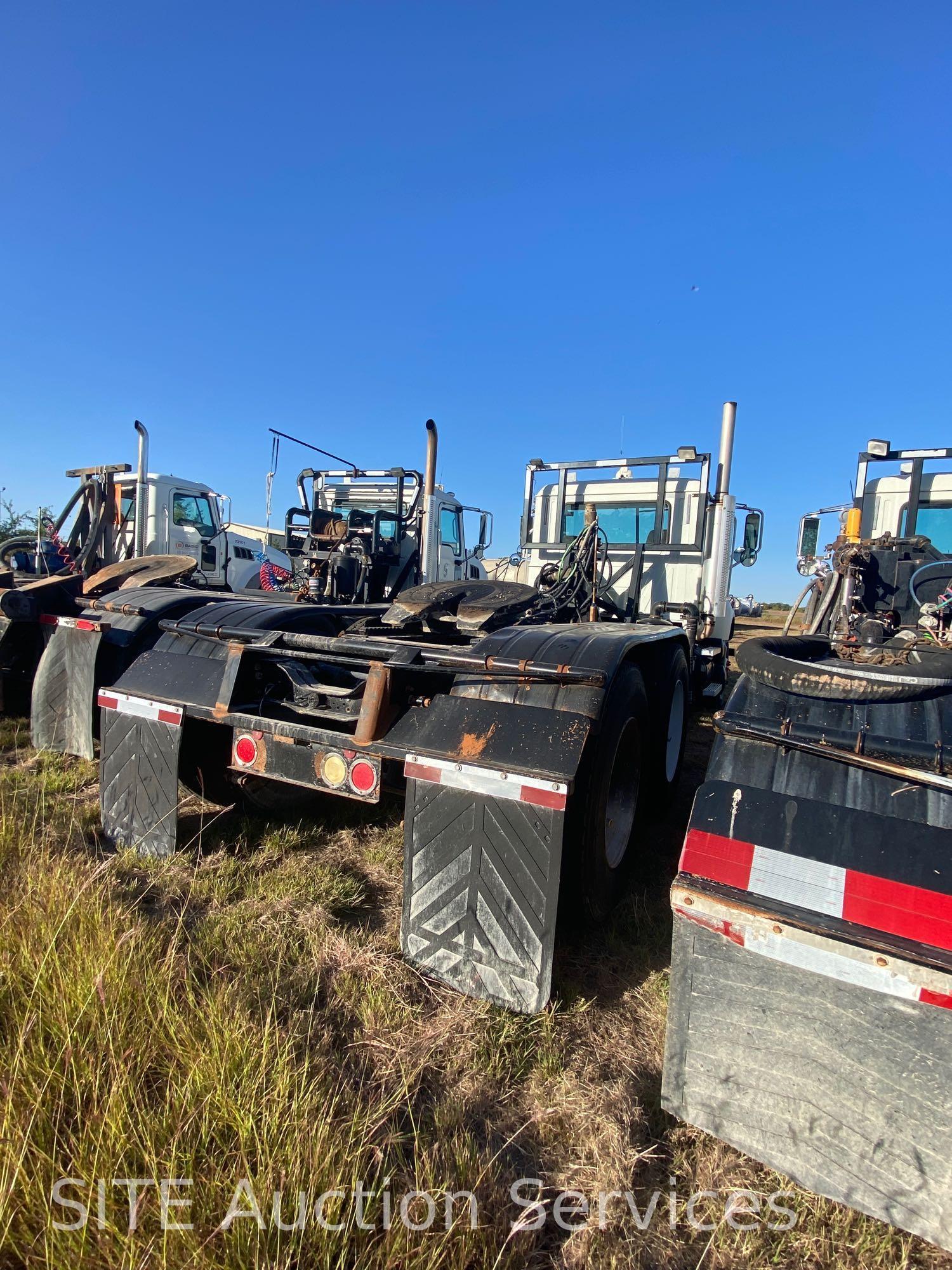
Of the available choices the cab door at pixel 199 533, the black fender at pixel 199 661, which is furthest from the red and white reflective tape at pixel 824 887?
the cab door at pixel 199 533

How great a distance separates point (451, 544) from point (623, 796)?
7.60 metres

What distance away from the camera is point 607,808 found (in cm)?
284

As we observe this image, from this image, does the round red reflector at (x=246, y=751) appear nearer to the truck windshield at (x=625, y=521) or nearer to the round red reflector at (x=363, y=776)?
the round red reflector at (x=363, y=776)

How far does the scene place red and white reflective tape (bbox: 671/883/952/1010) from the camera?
149 centimetres

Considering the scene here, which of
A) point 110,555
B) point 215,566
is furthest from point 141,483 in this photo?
point 215,566

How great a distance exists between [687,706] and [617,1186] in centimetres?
367

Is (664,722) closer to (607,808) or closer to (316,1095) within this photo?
(607,808)

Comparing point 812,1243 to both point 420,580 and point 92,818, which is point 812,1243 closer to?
point 92,818

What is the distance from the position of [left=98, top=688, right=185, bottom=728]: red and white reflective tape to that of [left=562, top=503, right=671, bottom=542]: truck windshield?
4.37 meters

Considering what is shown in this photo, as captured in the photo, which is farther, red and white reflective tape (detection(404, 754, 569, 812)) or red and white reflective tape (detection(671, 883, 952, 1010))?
red and white reflective tape (detection(404, 754, 569, 812))

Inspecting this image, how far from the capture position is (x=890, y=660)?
2615 mm

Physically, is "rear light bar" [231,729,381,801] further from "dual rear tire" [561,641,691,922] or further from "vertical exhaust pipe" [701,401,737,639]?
"vertical exhaust pipe" [701,401,737,639]

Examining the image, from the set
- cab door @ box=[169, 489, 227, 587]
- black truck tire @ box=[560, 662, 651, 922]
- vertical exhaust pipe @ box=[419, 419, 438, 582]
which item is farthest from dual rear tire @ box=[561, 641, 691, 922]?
cab door @ box=[169, 489, 227, 587]

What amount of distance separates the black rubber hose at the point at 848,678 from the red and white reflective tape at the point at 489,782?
770 millimetres
